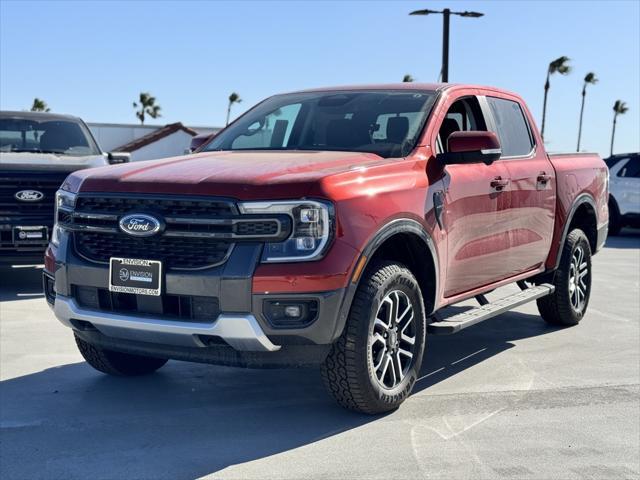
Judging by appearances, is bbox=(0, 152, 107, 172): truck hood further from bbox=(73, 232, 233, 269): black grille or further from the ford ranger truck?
bbox=(73, 232, 233, 269): black grille

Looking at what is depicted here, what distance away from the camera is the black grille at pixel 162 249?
4.10 metres

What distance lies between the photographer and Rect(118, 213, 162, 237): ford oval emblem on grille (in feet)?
13.7

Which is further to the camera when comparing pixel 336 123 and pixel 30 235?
pixel 30 235

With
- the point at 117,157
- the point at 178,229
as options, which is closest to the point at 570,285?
the point at 178,229

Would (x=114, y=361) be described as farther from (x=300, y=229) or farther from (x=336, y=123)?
(x=336, y=123)

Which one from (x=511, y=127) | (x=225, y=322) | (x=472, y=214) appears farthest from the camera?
(x=511, y=127)

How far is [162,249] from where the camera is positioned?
4.21 metres

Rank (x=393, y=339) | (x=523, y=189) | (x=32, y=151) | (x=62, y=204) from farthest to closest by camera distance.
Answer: (x=32, y=151), (x=523, y=189), (x=62, y=204), (x=393, y=339)

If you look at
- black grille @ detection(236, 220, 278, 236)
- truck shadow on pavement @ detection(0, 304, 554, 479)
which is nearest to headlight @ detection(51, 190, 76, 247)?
truck shadow on pavement @ detection(0, 304, 554, 479)

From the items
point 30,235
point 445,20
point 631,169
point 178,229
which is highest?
point 445,20

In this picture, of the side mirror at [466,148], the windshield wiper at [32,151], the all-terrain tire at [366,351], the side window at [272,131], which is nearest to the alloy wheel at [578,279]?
the side mirror at [466,148]

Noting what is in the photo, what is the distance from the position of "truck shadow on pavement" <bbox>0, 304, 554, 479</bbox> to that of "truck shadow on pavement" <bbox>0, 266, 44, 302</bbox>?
2592 mm

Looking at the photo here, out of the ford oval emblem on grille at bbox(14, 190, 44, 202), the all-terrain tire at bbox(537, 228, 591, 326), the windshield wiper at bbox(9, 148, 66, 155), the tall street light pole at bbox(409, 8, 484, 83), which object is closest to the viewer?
the all-terrain tire at bbox(537, 228, 591, 326)

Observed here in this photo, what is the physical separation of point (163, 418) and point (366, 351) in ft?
3.80
